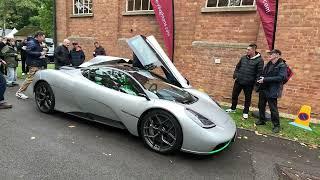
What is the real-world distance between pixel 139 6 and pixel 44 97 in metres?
5.59

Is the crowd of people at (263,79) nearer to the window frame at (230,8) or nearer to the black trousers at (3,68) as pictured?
the window frame at (230,8)

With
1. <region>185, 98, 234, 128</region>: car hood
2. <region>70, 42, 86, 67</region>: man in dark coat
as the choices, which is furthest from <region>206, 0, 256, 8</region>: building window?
<region>185, 98, 234, 128</region>: car hood

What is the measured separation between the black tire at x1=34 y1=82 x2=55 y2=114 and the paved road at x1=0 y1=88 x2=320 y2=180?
10.2 inches

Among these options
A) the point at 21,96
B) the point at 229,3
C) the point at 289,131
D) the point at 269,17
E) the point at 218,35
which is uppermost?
the point at 229,3

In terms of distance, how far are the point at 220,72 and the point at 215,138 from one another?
461 cm

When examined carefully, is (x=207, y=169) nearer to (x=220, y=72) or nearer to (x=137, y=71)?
(x=137, y=71)

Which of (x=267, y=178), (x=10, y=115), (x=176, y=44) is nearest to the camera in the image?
(x=267, y=178)

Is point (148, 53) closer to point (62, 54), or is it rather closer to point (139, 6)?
point (62, 54)

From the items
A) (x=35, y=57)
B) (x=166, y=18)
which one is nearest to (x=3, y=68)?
(x=35, y=57)

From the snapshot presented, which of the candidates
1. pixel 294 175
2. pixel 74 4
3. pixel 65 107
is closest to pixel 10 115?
pixel 65 107

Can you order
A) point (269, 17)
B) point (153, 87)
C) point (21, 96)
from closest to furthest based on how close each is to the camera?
point (153, 87) < point (269, 17) < point (21, 96)

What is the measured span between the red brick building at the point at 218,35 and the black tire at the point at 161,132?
4356 millimetres

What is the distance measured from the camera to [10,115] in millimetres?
5875

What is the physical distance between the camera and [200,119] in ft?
14.2
